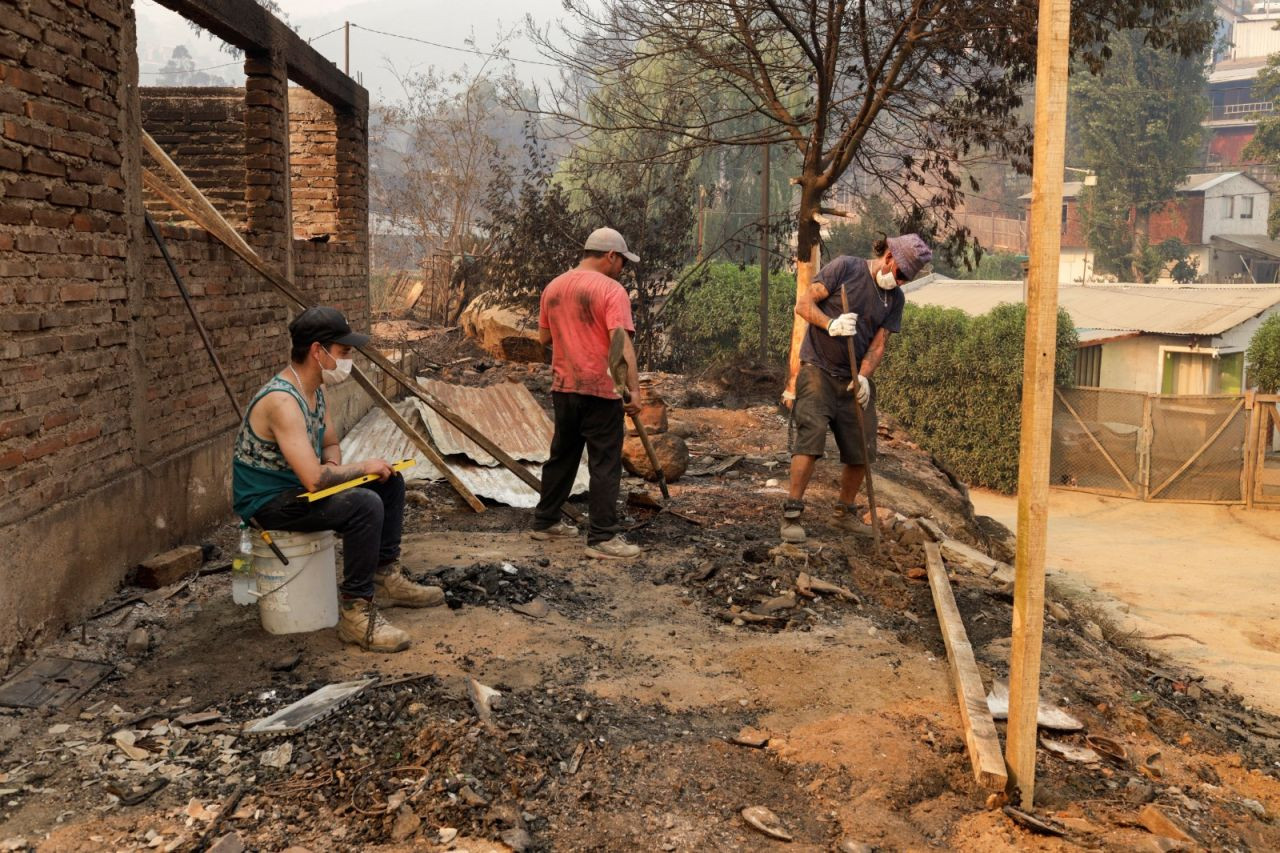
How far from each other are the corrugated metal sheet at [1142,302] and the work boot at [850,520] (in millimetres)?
15523

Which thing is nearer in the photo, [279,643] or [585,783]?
[585,783]

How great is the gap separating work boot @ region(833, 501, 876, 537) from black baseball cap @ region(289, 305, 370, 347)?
147 inches

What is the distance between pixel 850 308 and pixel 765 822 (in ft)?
12.2

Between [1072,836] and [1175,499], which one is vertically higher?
[1072,836]

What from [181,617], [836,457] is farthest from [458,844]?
[836,457]

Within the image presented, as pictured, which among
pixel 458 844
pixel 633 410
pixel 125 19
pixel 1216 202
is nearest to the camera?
pixel 458 844

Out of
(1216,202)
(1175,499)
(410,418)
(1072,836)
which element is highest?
(1216,202)

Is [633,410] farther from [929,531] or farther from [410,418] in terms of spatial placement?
[410,418]

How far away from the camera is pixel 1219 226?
150 ft

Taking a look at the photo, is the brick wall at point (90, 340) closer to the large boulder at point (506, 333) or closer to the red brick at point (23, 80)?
the red brick at point (23, 80)

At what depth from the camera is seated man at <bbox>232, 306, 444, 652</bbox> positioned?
4.38 m

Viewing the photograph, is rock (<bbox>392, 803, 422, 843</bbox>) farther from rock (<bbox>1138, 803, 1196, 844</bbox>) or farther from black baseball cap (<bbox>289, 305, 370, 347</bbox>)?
rock (<bbox>1138, 803, 1196, 844</bbox>)

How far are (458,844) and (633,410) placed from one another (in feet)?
12.2

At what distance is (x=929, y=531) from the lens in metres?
7.29
